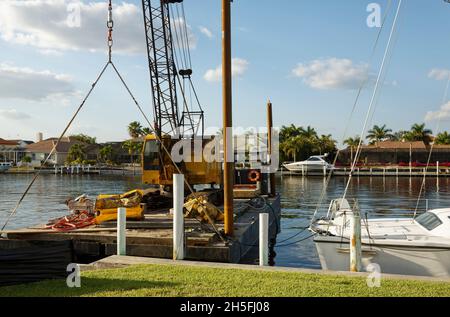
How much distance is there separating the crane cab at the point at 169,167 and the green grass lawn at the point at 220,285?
1219 centimetres

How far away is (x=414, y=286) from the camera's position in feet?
25.2

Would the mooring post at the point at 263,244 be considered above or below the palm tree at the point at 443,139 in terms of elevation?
below

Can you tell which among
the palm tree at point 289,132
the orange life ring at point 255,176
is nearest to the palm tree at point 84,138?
the palm tree at point 289,132

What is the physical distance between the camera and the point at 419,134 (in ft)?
349

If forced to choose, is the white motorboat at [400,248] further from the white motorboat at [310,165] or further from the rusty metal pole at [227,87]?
the white motorboat at [310,165]

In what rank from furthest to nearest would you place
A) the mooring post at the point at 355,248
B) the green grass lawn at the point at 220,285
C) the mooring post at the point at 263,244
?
the mooring post at the point at 263,244 → the mooring post at the point at 355,248 → the green grass lawn at the point at 220,285

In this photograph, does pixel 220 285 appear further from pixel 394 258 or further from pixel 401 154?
pixel 401 154

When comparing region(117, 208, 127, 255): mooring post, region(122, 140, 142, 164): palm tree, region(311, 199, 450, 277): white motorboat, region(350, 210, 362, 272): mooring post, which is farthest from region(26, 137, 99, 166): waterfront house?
region(350, 210, 362, 272): mooring post

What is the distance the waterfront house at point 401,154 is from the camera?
91.4 metres

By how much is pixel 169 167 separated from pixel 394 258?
12.2 metres

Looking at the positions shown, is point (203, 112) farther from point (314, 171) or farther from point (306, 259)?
point (314, 171)

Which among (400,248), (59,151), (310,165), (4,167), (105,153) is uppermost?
(59,151)

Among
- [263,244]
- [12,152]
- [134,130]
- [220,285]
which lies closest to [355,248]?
[263,244]

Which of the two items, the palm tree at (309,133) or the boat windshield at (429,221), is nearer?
the boat windshield at (429,221)
